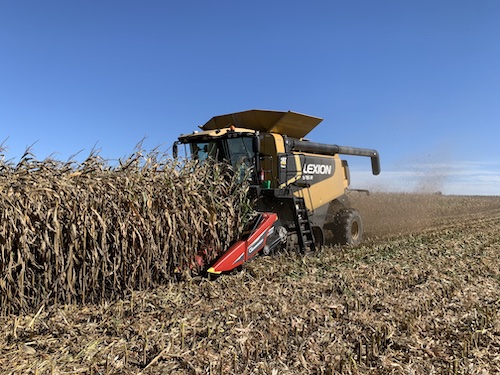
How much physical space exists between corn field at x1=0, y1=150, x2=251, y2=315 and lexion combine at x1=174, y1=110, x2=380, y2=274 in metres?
0.64

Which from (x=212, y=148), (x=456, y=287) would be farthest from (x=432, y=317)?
(x=212, y=148)

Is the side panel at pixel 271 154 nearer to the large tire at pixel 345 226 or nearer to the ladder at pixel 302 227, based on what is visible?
the ladder at pixel 302 227

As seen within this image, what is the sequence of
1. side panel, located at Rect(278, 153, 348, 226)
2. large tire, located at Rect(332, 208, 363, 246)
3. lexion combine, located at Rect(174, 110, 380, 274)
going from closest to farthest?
lexion combine, located at Rect(174, 110, 380, 274)
side panel, located at Rect(278, 153, 348, 226)
large tire, located at Rect(332, 208, 363, 246)

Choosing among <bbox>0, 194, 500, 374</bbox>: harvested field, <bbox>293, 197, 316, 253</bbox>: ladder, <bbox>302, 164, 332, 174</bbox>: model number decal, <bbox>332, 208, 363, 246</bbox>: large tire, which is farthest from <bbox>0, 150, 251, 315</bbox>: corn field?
<bbox>332, 208, 363, 246</bbox>: large tire

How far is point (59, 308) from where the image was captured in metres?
3.95

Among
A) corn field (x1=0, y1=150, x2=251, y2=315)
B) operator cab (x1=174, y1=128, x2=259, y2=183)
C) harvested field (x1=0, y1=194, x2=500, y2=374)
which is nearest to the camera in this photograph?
harvested field (x1=0, y1=194, x2=500, y2=374)

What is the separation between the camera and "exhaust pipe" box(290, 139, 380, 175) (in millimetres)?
7920

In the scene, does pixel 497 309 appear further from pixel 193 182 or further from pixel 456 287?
pixel 193 182

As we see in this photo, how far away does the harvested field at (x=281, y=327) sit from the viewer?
9.18 feet

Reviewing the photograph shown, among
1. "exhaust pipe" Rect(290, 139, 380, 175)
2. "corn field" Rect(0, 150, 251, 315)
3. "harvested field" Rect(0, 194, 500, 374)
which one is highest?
"exhaust pipe" Rect(290, 139, 380, 175)

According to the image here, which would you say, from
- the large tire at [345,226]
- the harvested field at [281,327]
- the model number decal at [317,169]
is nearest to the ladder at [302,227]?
the model number decal at [317,169]

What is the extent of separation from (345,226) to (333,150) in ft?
5.74

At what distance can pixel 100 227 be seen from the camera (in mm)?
4320

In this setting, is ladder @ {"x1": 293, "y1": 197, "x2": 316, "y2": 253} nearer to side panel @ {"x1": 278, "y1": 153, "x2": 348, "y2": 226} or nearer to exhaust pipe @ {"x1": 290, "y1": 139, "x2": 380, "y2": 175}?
side panel @ {"x1": 278, "y1": 153, "x2": 348, "y2": 226}
